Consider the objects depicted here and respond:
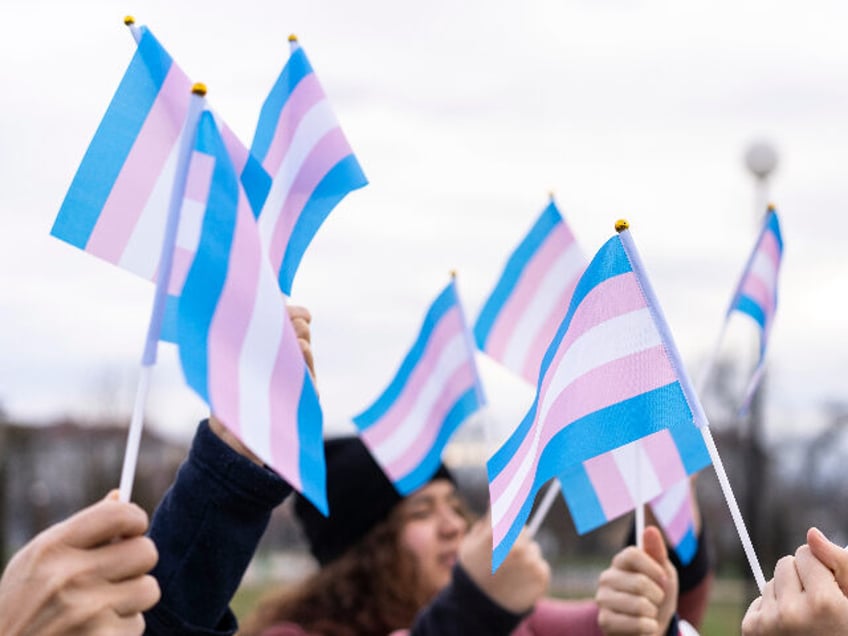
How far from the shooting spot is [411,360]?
155 inches

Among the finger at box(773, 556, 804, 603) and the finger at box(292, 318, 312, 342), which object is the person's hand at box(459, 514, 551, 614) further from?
the finger at box(773, 556, 804, 603)

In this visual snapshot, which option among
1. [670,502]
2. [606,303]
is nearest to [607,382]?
[606,303]

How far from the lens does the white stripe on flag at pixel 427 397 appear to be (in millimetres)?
3770

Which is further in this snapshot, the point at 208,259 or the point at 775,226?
the point at 775,226

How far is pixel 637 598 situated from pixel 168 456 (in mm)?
47919

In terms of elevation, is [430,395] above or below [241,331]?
below

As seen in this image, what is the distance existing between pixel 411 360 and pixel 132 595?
2.28 m

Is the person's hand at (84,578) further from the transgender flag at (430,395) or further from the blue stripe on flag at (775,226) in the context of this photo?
the blue stripe on flag at (775,226)

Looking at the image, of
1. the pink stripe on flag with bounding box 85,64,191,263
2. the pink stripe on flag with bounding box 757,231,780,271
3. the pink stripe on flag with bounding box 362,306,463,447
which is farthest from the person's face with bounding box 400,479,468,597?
the pink stripe on flag with bounding box 85,64,191,263

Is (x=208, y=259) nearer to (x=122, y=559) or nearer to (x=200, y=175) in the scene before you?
(x=200, y=175)

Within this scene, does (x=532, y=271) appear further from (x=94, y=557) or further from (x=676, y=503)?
(x=94, y=557)

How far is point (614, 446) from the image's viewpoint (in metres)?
2.08

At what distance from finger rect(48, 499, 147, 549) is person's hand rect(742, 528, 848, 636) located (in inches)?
37.8

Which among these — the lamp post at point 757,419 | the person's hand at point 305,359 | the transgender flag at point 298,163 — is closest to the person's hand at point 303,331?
the person's hand at point 305,359
